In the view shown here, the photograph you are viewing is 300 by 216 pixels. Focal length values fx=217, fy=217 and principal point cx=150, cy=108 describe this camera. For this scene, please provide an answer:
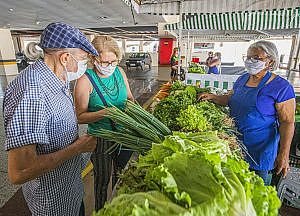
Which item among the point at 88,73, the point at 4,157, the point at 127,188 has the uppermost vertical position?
the point at 88,73

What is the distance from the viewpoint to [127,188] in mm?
756

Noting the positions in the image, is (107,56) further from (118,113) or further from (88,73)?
(118,113)

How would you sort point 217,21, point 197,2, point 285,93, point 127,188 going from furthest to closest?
1. point 217,21
2. point 197,2
3. point 285,93
4. point 127,188

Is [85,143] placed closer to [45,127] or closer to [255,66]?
[45,127]

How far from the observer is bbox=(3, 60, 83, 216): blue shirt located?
3.25 ft

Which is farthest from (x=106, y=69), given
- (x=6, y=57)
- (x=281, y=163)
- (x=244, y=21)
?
(x=6, y=57)

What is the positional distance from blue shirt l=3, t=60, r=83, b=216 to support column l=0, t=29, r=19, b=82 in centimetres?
1531

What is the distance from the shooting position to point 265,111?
68.1 inches

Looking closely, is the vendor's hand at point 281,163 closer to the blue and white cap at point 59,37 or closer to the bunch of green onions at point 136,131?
the bunch of green onions at point 136,131

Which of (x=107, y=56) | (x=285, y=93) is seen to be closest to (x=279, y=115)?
(x=285, y=93)

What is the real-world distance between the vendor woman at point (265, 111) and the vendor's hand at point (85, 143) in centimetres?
124

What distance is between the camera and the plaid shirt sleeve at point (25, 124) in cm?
97

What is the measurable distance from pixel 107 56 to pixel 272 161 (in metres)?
1.64

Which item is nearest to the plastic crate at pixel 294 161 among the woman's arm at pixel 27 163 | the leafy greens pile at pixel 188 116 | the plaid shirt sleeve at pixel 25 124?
the leafy greens pile at pixel 188 116
